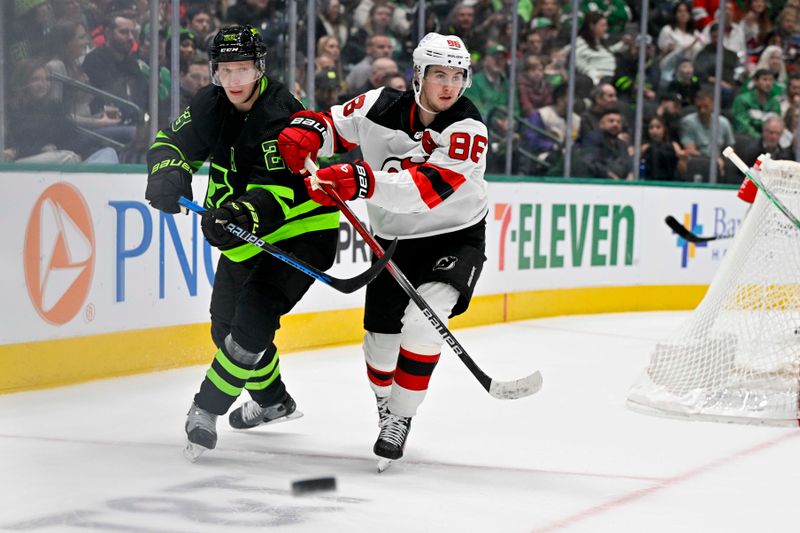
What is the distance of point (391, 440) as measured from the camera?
9.84ft

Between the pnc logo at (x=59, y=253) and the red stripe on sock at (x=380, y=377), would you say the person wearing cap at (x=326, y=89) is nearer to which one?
the pnc logo at (x=59, y=253)

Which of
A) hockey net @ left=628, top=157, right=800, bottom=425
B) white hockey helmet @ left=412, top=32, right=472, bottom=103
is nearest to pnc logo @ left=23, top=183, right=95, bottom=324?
white hockey helmet @ left=412, top=32, right=472, bottom=103

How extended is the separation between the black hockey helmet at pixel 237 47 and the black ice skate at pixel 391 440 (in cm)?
95

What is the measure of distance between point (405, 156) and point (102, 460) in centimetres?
111

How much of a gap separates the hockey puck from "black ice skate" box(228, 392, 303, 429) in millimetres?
676

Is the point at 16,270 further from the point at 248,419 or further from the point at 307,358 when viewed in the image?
the point at 307,358

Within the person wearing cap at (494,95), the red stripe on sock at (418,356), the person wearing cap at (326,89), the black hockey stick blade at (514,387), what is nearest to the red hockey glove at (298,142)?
the red stripe on sock at (418,356)

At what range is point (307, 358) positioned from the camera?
16.3 feet

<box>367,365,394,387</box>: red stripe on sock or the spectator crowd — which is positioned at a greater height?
the spectator crowd

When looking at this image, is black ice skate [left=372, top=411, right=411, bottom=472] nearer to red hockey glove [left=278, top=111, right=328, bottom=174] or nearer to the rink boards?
red hockey glove [left=278, top=111, right=328, bottom=174]

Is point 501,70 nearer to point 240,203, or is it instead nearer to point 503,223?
point 503,223

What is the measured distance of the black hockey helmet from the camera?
118 inches

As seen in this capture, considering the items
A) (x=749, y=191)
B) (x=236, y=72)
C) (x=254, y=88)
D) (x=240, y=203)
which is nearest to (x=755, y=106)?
(x=749, y=191)

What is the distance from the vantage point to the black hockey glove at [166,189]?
2969 millimetres
